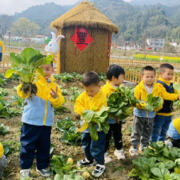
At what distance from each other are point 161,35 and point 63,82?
78033 millimetres

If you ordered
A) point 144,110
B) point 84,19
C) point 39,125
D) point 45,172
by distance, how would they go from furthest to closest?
point 84,19, point 144,110, point 45,172, point 39,125

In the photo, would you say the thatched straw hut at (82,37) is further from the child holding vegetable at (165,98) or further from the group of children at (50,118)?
the group of children at (50,118)

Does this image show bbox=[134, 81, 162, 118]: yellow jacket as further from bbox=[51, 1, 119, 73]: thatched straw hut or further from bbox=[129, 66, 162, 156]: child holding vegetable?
bbox=[51, 1, 119, 73]: thatched straw hut

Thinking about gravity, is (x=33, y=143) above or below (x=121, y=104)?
below

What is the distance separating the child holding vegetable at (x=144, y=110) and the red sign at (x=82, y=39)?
7172mm

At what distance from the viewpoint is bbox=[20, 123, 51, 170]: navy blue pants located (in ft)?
6.88

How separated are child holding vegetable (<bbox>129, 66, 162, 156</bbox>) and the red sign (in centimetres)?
717

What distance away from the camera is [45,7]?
604ft

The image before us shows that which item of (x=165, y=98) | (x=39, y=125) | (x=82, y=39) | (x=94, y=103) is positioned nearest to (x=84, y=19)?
(x=82, y=39)

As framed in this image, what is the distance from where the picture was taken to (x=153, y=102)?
2.62m

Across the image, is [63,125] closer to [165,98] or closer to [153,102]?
[153,102]

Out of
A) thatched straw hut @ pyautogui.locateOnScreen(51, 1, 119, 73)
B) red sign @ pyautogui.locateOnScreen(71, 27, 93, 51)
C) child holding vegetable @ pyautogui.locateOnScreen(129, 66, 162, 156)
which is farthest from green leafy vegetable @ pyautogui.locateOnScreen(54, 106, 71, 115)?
red sign @ pyautogui.locateOnScreen(71, 27, 93, 51)

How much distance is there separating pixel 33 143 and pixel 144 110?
5.58 ft

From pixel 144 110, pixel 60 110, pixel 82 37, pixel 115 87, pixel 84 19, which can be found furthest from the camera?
pixel 82 37
